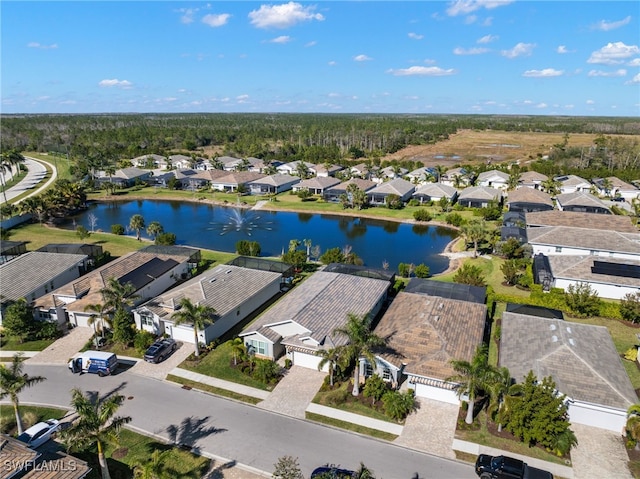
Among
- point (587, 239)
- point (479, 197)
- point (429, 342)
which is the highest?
point (479, 197)

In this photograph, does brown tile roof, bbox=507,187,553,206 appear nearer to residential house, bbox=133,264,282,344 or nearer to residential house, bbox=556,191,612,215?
residential house, bbox=556,191,612,215

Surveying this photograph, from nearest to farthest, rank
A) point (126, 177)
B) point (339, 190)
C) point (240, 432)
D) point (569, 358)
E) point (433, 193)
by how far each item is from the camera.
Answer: point (240, 432) → point (569, 358) → point (433, 193) → point (339, 190) → point (126, 177)

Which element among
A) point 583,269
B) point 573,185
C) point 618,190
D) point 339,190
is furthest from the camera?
point 573,185

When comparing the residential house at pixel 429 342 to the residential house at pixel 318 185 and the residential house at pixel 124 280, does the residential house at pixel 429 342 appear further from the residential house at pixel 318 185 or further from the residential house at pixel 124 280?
the residential house at pixel 318 185

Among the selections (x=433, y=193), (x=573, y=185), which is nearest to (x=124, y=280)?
(x=433, y=193)

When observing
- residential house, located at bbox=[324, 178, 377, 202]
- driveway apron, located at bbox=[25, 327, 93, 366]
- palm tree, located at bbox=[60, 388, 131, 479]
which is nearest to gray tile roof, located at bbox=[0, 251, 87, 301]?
driveway apron, located at bbox=[25, 327, 93, 366]

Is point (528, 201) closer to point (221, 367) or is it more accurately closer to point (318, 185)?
point (318, 185)

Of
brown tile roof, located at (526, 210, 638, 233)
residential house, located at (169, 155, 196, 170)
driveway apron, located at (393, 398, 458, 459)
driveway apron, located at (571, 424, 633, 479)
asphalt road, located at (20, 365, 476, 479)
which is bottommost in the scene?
driveway apron, located at (571, 424, 633, 479)
